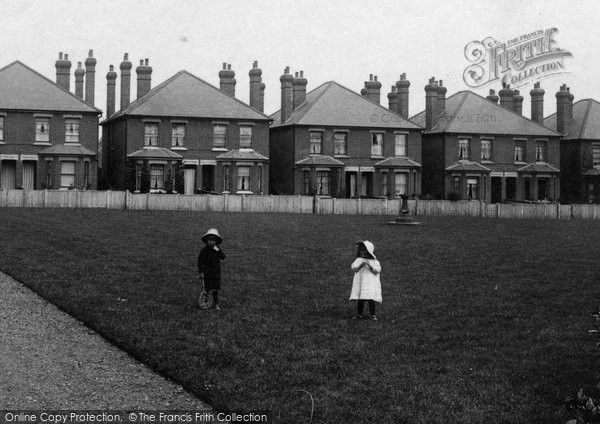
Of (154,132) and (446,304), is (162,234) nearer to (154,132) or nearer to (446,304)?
(446,304)

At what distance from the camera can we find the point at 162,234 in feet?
81.8

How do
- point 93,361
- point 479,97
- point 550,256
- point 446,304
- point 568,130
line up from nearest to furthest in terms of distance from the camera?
point 93,361 → point 446,304 → point 550,256 → point 479,97 → point 568,130

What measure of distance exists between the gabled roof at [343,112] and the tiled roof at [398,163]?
2177 mm

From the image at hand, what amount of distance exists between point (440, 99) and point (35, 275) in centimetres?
4352

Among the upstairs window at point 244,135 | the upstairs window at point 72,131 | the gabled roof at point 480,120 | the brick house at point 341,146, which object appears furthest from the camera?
the gabled roof at point 480,120

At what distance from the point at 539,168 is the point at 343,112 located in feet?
46.5

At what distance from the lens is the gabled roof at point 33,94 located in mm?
45188

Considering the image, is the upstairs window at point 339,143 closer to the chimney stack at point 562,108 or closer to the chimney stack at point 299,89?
the chimney stack at point 299,89

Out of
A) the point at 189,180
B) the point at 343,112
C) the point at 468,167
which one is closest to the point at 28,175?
→ the point at 189,180

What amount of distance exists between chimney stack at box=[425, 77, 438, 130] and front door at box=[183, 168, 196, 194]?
17.3 m

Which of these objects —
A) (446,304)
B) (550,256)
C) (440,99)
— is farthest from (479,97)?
(446,304)

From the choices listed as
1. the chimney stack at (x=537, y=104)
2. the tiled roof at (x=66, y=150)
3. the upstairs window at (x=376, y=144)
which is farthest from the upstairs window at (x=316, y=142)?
the chimney stack at (x=537, y=104)

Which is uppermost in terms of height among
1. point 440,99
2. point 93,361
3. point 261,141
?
point 440,99

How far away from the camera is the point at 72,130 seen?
46000 mm
